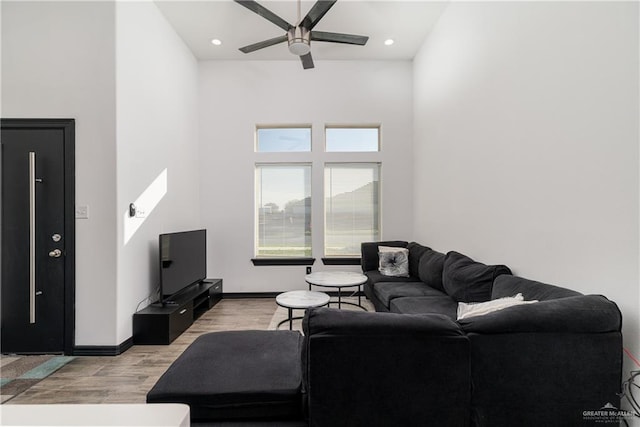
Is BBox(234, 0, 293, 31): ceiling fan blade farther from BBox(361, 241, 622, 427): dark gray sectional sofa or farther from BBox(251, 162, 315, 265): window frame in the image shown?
BBox(361, 241, 622, 427): dark gray sectional sofa

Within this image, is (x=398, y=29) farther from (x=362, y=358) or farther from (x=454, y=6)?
(x=362, y=358)

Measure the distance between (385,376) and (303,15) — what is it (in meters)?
3.85

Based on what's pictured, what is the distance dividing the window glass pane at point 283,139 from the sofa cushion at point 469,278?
2.85m

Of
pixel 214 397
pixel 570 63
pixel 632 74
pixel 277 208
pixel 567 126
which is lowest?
pixel 214 397

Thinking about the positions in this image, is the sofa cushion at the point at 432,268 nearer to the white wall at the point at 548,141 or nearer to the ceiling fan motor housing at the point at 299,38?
the white wall at the point at 548,141

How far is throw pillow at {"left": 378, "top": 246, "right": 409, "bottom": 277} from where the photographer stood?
386 cm

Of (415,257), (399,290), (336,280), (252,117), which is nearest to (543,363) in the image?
(399,290)

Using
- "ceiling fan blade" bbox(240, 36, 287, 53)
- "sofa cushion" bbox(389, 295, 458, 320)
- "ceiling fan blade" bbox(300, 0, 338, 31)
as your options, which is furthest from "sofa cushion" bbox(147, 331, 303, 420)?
"ceiling fan blade" bbox(240, 36, 287, 53)

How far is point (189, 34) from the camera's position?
12.8 ft

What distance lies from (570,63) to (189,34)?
13.7 ft

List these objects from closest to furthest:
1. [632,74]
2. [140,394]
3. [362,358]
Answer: [362,358] → [632,74] → [140,394]

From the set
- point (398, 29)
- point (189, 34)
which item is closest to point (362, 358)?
point (398, 29)

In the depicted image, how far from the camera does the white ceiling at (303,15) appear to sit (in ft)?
11.0

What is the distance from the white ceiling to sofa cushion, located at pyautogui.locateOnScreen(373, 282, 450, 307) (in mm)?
3244
